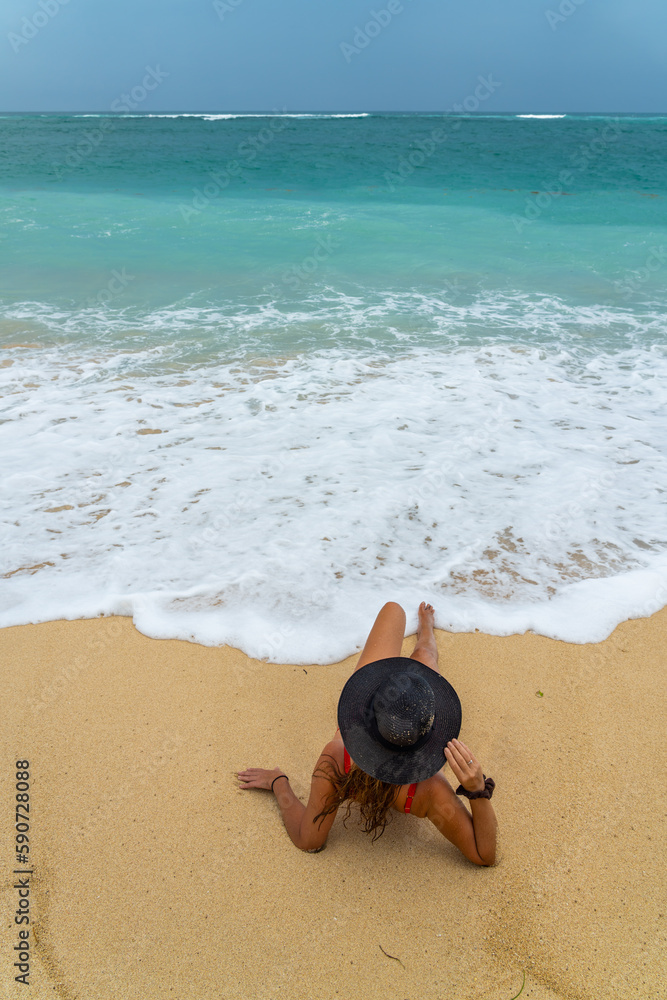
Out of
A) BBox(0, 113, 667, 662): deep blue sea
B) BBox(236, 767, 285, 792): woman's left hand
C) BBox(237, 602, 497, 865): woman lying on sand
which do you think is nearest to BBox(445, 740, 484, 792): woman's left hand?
BBox(237, 602, 497, 865): woman lying on sand

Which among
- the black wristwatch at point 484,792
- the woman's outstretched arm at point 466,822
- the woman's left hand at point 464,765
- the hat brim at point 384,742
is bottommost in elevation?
the woman's outstretched arm at point 466,822

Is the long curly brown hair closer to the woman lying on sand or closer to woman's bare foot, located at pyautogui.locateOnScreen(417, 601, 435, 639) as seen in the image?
the woman lying on sand

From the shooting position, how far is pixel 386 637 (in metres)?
3.05

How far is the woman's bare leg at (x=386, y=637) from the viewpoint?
2.97 metres

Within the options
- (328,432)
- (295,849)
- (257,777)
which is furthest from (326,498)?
(295,849)

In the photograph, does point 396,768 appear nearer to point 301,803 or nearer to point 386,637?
point 301,803

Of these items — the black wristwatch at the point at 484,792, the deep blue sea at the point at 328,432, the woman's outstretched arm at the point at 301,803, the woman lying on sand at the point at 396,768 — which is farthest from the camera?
the deep blue sea at the point at 328,432

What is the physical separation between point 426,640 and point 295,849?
1.31 metres

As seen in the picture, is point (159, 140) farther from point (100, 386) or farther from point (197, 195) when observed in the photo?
point (100, 386)

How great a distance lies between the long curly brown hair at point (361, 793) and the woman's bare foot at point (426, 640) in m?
0.81

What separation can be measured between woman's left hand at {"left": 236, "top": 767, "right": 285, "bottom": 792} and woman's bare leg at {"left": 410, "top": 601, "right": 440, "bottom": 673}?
3.02 ft

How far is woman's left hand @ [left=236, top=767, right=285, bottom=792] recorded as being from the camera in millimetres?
2662

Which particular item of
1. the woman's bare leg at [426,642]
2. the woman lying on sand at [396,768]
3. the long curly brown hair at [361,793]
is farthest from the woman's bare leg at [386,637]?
the long curly brown hair at [361,793]

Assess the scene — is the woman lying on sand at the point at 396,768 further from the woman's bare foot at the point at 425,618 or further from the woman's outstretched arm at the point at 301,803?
the woman's bare foot at the point at 425,618
